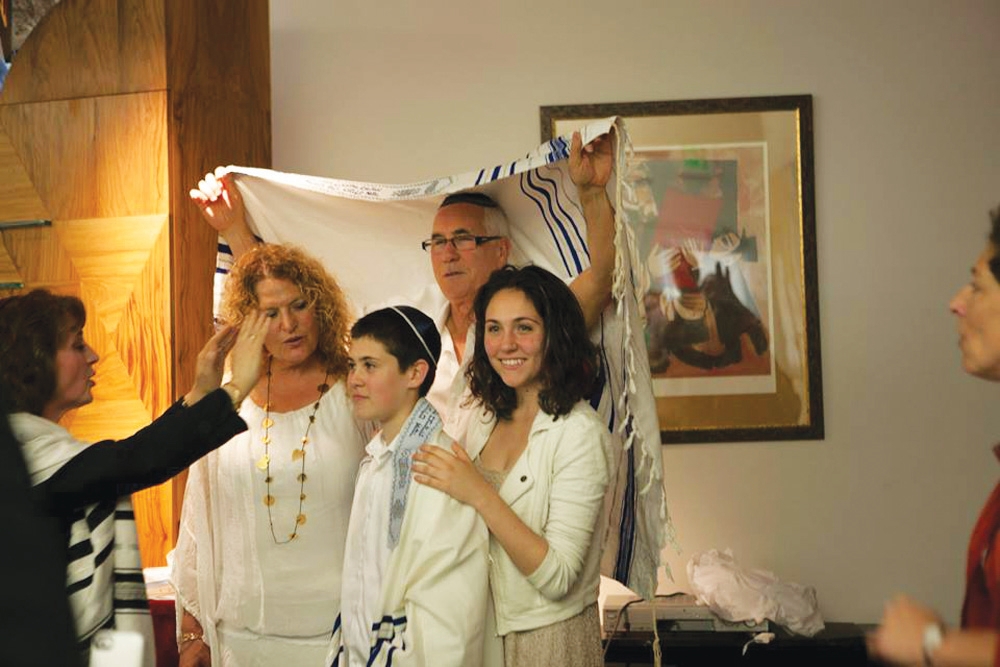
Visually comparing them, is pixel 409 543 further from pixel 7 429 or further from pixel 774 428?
pixel 774 428

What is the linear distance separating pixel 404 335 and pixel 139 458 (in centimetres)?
67

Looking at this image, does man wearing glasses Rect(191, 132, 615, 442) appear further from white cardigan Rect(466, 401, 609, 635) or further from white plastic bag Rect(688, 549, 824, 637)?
white plastic bag Rect(688, 549, 824, 637)

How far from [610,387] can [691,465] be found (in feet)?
5.15

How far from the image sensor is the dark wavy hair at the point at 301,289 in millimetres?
2619

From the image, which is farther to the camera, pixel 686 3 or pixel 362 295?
pixel 686 3

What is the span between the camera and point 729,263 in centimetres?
409

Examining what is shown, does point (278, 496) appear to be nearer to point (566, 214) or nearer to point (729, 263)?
point (566, 214)

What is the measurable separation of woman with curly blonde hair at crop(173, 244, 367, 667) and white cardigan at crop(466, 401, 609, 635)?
0.43 metres

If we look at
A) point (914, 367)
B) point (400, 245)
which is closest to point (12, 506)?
point (400, 245)

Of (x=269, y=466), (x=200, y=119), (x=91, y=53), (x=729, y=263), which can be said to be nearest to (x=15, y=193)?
(x=91, y=53)

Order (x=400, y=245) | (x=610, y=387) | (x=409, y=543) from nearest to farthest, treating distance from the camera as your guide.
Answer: (x=409, y=543), (x=610, y=387), (x=400, y=245)

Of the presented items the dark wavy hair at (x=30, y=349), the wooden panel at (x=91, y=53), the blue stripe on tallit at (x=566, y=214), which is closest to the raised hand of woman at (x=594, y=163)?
the blue stripe on tallit at (x=566, y=214)

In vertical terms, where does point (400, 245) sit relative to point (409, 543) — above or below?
above

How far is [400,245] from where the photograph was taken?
2988 millimetres
